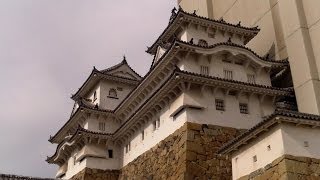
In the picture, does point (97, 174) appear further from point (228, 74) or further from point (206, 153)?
point (228, 74)

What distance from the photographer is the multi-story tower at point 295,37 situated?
27.1m

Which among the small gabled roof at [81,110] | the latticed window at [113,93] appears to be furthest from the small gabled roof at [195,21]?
the small gabled roof at [81,110]

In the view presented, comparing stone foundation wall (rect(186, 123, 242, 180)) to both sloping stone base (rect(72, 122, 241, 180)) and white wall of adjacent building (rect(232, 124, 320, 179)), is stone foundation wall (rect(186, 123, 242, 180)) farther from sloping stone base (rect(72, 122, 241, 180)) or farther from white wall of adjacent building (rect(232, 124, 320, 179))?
white wall of adjacent building (rect(232, 124, 320, 179))

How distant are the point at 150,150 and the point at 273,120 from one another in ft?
39.2

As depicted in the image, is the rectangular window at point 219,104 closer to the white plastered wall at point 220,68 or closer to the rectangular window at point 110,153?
the white plastered wall at point 220,68

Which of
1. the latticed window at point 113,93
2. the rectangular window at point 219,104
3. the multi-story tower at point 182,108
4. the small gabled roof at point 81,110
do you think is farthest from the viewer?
the latticed window at point 113,93

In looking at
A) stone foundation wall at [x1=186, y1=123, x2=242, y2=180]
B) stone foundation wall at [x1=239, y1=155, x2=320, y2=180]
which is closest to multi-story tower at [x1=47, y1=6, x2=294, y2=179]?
stone foundation wall at [x1=186, y1=123, x2=242, y2=180]

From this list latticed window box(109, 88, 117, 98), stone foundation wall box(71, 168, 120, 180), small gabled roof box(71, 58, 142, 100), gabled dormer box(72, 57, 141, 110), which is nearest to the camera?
stone foundation wall box(71, 168, 120, 180)

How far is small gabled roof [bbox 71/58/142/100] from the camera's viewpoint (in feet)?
124

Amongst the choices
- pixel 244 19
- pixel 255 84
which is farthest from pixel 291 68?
pixel 244 19

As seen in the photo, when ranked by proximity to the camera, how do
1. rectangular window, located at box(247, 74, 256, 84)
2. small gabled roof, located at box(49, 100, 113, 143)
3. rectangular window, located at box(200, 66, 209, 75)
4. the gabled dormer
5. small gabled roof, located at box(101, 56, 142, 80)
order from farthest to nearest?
small gabled roof, located at box(101, 56, 142, 80) → the gabled dormer → small gabled roof, located at box(49, 100, 113, 143) → rectangular window, located at box(247, 74, 256, 84) → rectangular window, located at box(200, 66, 209, 75)

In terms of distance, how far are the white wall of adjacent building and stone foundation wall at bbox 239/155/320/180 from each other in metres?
0.21

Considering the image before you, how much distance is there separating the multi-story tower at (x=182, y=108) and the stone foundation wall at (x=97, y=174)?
2.9 inches

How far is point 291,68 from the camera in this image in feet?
94.4
